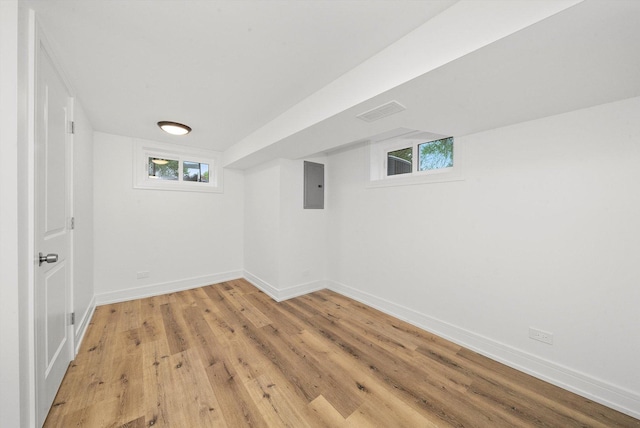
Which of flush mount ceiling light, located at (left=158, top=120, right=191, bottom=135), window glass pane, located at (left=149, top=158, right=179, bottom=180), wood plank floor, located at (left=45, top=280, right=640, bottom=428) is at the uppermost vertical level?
flush mount ceiling light, located at (left=158, top=120, right=191, bottom=135)

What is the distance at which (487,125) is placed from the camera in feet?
6.86

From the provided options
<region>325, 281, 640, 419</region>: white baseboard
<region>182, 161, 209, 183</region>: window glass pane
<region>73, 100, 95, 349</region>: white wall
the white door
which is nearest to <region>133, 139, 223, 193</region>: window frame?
<region>182, 161, 209, 183</region>: window glass pane

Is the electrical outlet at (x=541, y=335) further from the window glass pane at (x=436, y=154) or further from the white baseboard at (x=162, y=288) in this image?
the white baseboard at (x=162, y=288)

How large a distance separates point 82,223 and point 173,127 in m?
1.40

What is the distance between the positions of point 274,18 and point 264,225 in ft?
9.48

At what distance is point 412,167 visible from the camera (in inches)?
117

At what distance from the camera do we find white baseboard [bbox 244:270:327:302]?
343 cm

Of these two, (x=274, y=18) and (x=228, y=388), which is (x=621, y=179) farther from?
(x=228, y=388)

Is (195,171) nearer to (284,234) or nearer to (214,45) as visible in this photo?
(284,234)

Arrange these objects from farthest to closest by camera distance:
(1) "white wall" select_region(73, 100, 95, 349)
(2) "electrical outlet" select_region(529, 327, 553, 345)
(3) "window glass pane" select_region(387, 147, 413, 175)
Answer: (3) "window glass pane" select_region(387, 147, 413, 175) → (1) "white wall" select_region(73, 100, 95, 349) → (2) "electrical outlet" select_region(529, 327, 553, 345)

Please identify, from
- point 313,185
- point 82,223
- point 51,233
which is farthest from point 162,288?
point 313,185

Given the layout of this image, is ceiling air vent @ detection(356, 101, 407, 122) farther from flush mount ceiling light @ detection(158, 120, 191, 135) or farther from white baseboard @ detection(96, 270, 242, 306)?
white baseboard @ detection(96, 270, 242, 306)

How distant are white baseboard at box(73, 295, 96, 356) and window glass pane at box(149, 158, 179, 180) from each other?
190cm

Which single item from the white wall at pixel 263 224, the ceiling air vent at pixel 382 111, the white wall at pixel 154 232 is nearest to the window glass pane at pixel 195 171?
the white wall at pixel 154 232
